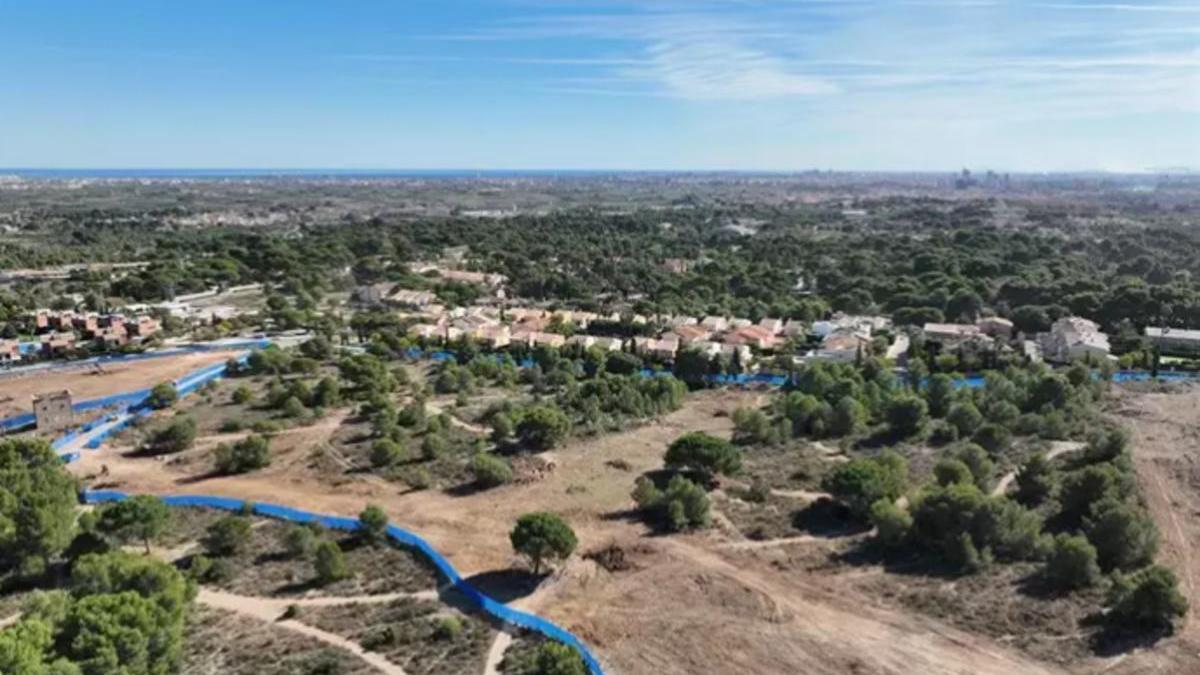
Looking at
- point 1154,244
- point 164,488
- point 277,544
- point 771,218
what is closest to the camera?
point 277,544

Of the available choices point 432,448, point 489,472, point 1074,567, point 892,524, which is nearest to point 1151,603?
point 1074,567

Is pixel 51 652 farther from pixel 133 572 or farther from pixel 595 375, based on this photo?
pixel 595 375

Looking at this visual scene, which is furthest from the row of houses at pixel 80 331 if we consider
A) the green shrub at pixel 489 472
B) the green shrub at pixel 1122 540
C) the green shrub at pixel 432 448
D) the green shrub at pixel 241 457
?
the green shrub at pixel 1122 540

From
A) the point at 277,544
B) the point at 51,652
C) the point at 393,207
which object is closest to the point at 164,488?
the point at 277,544

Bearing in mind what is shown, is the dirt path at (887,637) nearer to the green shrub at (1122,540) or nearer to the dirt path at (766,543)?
the dirt path at (766,543)

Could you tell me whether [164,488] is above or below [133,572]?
below

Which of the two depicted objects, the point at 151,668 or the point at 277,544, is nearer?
the point at 151,668

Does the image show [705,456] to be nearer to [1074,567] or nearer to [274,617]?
[1074,567]
